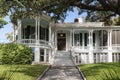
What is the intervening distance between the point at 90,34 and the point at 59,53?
5159 mm

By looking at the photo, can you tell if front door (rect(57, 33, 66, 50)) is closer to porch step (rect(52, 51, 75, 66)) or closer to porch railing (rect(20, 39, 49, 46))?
porch step (rect(52, 51, 75, 66))

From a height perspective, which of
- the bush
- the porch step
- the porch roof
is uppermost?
the porch roof

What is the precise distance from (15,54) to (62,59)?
6558 millimetres

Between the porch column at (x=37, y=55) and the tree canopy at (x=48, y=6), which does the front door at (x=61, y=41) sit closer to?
the porch column at (x=37, y=55)

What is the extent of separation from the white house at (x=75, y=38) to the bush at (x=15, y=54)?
355 cm

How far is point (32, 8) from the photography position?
15.1 m

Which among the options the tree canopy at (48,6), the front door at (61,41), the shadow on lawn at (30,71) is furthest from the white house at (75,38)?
the tree canopy at (48,6)

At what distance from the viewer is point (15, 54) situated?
32.2m

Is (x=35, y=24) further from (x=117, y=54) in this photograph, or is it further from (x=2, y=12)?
(x=2, y=12)

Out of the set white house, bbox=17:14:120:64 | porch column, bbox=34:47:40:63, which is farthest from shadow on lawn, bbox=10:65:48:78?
white house, bbox=17:14:120:64

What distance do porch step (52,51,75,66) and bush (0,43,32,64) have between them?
3053mm

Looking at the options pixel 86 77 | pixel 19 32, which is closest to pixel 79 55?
pixel 19 32

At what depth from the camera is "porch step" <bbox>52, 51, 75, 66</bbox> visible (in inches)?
1311

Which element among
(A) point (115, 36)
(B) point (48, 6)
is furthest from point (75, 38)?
(B) point (48, 6)
